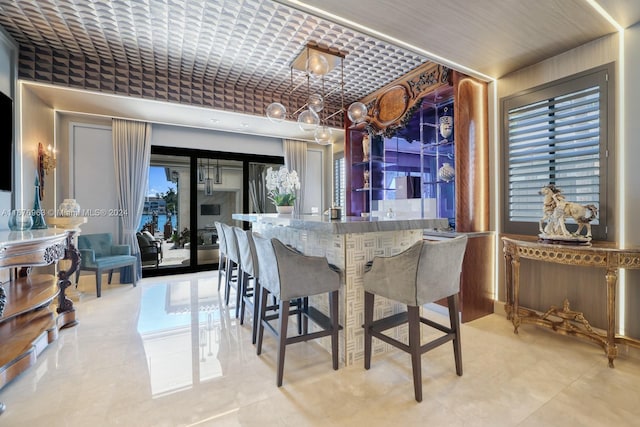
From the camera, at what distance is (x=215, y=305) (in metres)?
3.44

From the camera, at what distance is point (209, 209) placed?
5492mm

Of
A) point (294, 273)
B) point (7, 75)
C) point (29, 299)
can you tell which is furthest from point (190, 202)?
point (294, 273)

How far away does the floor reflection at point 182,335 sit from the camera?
200cm

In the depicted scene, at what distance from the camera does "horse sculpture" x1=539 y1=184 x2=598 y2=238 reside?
2.31 metres

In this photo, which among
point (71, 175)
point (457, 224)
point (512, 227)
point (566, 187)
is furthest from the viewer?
point (71, 175)

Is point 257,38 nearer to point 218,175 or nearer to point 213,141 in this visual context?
point 213,141

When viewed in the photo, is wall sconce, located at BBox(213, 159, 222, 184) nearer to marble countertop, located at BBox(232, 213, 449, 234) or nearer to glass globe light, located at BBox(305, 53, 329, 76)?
glass globe light, located at BBox(305, 53, 329, 76)

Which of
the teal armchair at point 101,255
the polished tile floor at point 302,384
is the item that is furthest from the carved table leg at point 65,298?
the teal armchair at point 101,255

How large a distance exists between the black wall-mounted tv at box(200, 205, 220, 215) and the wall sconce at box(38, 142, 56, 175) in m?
2.14

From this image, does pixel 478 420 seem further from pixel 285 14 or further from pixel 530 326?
pixel 285 14

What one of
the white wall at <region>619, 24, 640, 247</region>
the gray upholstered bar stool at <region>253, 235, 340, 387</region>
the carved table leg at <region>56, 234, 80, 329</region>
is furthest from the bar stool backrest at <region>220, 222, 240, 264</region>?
the white wall at <region>619, 24, 640, 247</region>

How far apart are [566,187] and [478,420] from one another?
86.4 inches

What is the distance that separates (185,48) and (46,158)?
96.8 inches

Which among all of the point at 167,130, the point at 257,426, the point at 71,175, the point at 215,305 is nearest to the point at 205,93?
the point at 167,130
